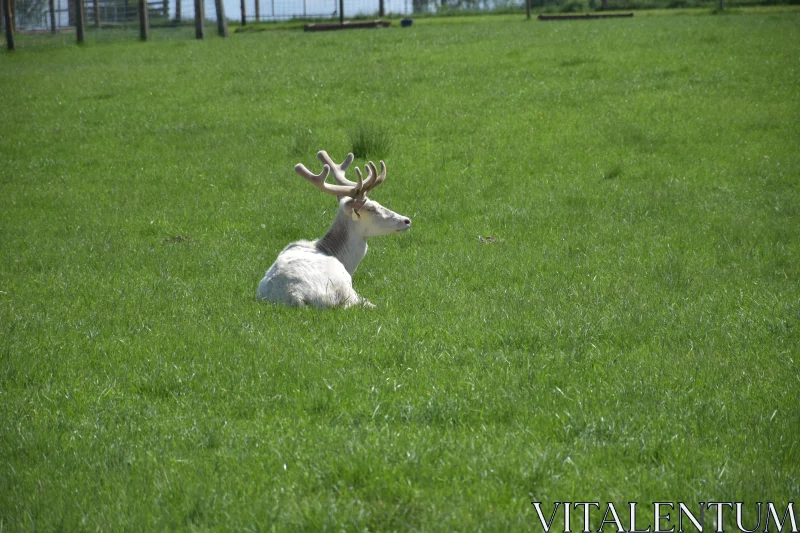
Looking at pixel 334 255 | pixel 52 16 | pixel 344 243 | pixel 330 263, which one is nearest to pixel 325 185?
pixel 344 243

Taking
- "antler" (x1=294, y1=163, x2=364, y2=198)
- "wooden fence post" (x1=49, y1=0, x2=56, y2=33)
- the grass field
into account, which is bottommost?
the grass field

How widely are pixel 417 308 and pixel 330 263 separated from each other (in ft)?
3.89

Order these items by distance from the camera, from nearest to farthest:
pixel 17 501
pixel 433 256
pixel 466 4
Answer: pixel 17 501 → pixel 433 256 → pixel 466 4

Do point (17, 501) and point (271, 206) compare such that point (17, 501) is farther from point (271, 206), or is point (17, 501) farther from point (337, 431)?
point (271, 206)

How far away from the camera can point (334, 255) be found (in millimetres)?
9750

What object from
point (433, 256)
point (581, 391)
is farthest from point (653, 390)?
point (433, 256)

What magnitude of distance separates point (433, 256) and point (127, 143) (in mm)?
10247

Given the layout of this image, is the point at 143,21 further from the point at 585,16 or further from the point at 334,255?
the point at 334,255

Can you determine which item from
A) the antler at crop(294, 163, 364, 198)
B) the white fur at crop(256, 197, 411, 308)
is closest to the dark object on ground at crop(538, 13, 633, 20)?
the antler at crop(294, 163, 364, 198)

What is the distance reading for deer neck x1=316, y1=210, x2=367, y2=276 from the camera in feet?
32.2

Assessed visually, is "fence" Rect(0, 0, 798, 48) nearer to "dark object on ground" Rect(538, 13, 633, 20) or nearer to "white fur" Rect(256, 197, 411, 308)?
"dark object on ground" Rect(538, 13, 633, 20)

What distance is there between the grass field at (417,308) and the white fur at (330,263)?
11.9 inches

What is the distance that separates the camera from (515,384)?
21.1 ft

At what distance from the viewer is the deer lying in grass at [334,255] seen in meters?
8.85
